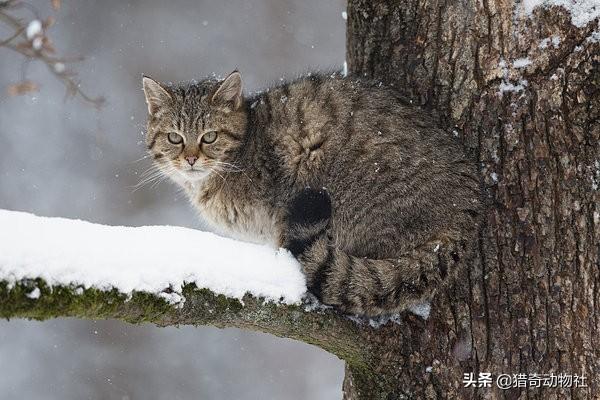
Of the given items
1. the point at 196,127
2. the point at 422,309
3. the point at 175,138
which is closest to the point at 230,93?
the point at 196,127

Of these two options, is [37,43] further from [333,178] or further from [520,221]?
[520,221]

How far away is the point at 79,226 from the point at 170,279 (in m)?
0.39

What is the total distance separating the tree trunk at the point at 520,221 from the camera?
3156mm

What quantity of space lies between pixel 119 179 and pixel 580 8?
6.55 m

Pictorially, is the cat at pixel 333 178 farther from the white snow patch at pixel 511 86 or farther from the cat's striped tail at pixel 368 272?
the white snow patch at pixel 511 86

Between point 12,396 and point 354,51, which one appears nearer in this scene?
point 354,51

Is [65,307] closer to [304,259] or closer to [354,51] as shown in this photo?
[304,259]

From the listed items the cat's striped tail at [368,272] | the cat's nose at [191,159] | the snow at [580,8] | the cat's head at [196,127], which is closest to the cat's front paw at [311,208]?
the cat's striped tail at [368,272]

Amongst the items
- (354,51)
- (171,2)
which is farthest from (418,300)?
(171,2)

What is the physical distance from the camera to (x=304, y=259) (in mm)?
3383

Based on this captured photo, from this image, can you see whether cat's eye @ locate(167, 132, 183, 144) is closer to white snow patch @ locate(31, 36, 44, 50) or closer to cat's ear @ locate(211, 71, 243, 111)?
cat's ear @ locate(211, 71, 243, 111)

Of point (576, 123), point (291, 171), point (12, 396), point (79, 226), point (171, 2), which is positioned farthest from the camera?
point (171, 2)

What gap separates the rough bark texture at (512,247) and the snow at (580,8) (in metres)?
0.03

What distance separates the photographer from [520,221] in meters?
3.27
